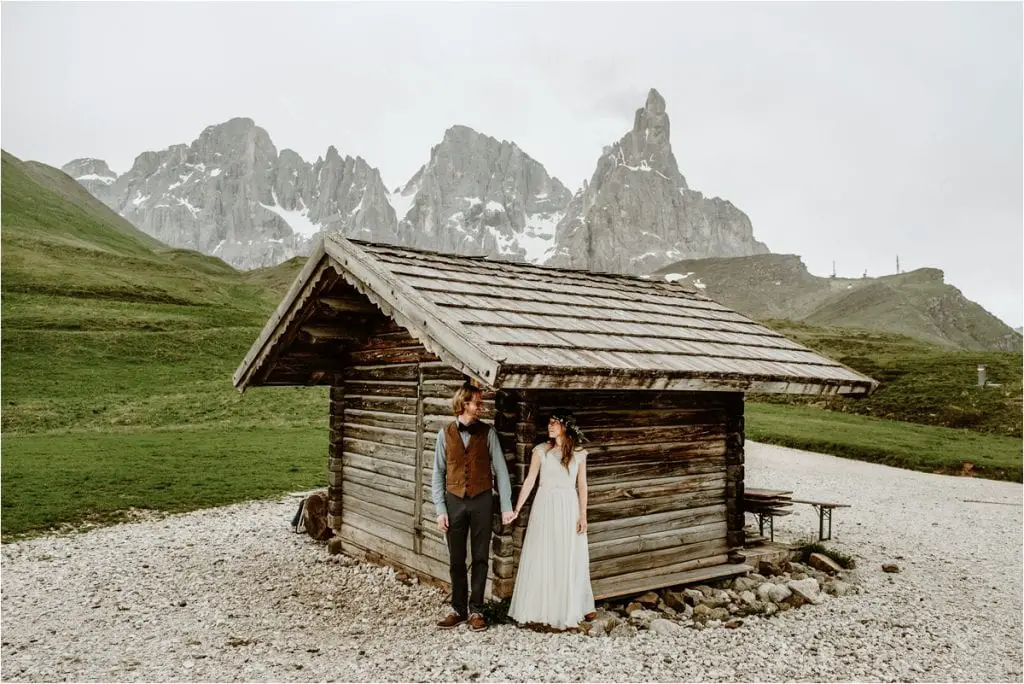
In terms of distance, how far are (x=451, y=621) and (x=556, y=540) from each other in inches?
54.3

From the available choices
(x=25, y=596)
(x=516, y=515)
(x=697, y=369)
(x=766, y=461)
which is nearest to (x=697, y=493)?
(x=697, y=369)

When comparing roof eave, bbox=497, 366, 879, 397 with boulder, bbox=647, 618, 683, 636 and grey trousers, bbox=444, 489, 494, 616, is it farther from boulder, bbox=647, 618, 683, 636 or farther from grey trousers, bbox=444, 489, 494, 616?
boulder, bbox=647, 618, 683, 636

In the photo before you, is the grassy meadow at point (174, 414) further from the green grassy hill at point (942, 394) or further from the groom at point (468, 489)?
the groom at point (468, 489)

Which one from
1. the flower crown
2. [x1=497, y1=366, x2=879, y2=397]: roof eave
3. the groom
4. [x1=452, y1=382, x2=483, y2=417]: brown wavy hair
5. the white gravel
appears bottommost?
the white gravel

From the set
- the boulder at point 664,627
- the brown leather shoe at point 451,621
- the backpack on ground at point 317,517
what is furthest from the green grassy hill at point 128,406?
the boulder at point 664,627

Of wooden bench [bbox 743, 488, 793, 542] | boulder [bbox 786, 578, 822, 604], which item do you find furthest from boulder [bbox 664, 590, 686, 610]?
wooden bench [bbox 743, 488, 793, 542]

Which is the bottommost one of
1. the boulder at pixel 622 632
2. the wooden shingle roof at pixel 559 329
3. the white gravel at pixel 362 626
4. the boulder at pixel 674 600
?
the white gravel at pixel 362 626

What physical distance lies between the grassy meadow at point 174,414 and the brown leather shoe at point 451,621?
952 centimetres

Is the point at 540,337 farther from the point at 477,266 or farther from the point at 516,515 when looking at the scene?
the point at 477,266

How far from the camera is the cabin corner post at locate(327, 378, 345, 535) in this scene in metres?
10.6

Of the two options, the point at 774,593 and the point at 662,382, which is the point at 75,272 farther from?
the point at 774,593

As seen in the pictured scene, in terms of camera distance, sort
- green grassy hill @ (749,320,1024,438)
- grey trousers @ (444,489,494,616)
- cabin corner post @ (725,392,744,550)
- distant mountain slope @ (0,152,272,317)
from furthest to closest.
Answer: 1. distant mountain slope @ (0,152,272,317)
2. green grassy hill @ (749,320,1024,438)
3. cabin corner post @ (725,392,744,550)
4. grey trousers @ (444,489,494,616)

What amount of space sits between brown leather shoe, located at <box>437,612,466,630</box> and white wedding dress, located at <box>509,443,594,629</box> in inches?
22.2

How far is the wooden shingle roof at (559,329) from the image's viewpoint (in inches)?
243
